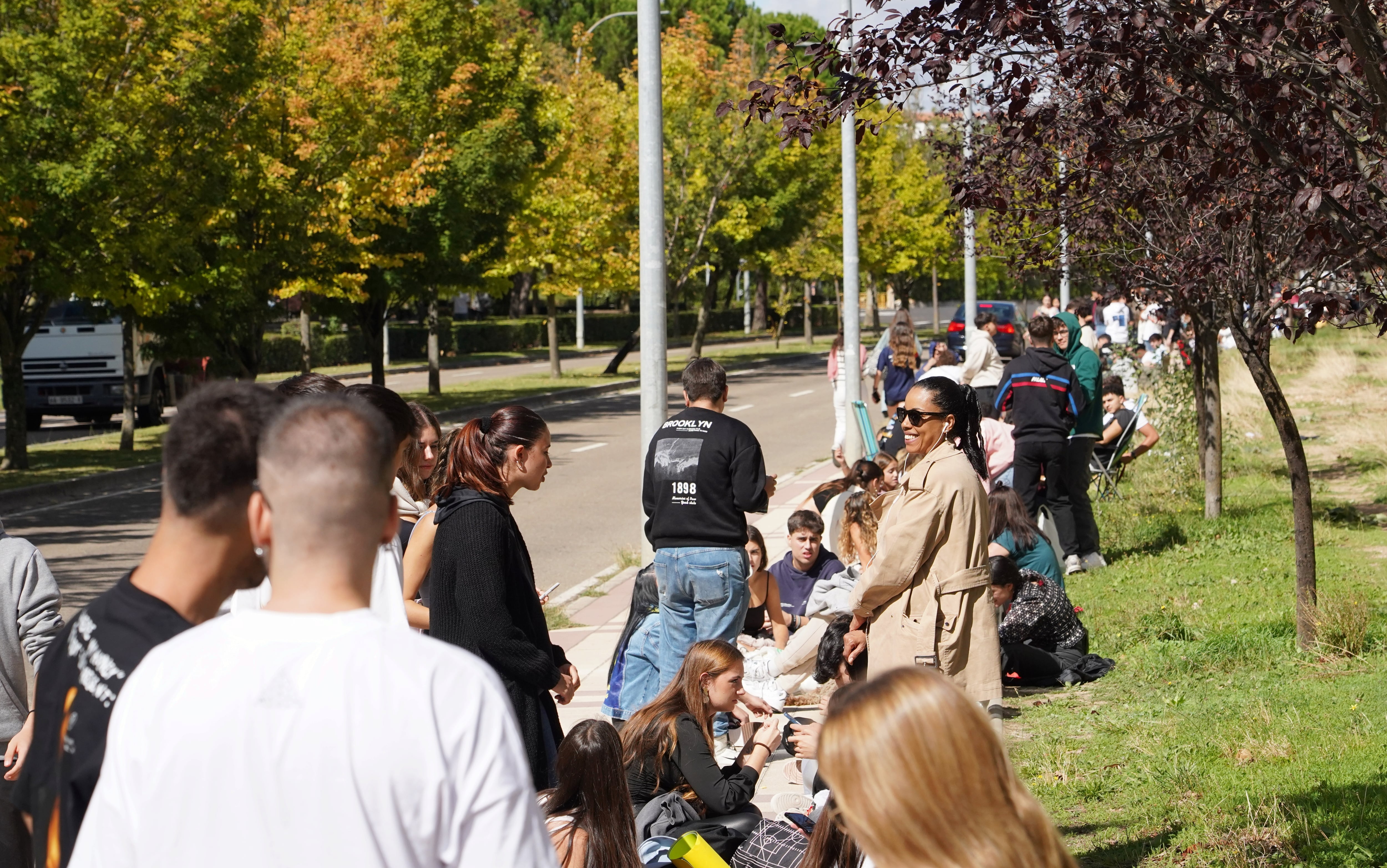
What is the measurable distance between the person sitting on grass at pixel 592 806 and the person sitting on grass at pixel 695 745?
39.2 inches

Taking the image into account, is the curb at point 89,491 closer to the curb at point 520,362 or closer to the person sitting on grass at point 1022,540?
the person sitting on grass at point 1022,540

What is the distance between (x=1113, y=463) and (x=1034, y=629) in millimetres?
6528

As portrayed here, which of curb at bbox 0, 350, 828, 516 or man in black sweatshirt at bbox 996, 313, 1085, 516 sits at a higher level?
man in black sweatshirt at bbox 996, 313, 1085, 516

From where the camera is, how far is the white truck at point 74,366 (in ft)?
85.7

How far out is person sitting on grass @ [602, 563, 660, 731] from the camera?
682cm

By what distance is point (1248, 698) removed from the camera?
6.95m

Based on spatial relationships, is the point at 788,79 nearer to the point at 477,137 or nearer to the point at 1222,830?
the point at 1222,830

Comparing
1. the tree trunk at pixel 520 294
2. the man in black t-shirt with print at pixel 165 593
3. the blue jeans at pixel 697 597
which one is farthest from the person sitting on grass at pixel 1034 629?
the tree trunk at pixel 520 294

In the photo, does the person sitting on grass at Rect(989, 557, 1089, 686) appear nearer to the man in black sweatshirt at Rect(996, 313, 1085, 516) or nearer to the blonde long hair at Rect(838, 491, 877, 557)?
the blonde long hair at Rect(838, 491, 877, 557)

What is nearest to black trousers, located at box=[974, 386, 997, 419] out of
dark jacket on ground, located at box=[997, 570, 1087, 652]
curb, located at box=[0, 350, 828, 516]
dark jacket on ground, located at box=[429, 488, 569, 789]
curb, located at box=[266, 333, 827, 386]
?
curb, located at box=[0, 350, 828, 516]

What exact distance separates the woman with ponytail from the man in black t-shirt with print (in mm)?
1701

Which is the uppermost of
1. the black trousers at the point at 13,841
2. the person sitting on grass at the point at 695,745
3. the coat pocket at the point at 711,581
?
the coat pocket at the point at 711,581

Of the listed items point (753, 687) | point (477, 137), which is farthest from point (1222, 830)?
point (477, 137)

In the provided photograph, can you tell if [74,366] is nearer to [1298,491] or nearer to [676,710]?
[1298,491]
